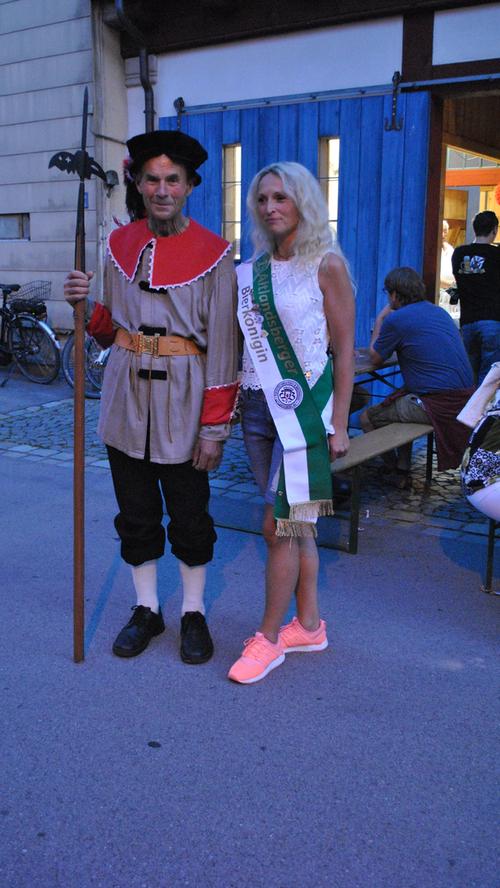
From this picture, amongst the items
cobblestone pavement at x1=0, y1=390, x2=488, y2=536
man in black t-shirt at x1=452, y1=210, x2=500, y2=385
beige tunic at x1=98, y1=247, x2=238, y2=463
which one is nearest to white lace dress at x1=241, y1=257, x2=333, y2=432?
beige tunic at x1=98, y1=247, x2=238, y2=463

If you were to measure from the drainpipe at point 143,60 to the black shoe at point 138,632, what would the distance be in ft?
20.9

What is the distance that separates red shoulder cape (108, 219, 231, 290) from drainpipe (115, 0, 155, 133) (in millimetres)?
5985

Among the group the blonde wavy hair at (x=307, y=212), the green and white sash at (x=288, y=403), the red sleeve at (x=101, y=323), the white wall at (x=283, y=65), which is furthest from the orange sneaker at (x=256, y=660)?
the white wall at (x=283, y=65)

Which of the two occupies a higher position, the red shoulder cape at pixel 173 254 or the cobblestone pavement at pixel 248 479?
the red shoulder cape at pixel 173 254

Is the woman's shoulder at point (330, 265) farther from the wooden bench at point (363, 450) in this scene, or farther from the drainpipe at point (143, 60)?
the drainpipe at point (143, 60)

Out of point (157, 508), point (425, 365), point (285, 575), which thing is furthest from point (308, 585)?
point (425, 365)

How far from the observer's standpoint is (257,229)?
3.16 m

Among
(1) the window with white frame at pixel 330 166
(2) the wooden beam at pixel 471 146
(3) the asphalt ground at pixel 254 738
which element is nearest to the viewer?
(3) the asphalt ground at pixel 254 738

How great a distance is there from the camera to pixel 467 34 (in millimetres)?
7168

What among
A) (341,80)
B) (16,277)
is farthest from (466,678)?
(16,277)

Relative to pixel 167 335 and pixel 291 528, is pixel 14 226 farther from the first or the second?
pixel 291 528

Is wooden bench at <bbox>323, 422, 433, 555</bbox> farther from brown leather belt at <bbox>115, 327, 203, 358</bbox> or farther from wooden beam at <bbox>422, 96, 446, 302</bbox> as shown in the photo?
Result: wooden beam at <bbox>422, 96, 446, 302</bbox>

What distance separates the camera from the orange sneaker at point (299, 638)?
3502 millimetres

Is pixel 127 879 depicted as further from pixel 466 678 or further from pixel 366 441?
pixel 366 441
